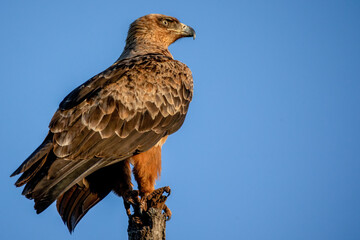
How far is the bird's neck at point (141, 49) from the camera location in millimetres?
9617

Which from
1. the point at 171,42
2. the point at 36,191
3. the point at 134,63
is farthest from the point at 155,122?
the point at 171,42

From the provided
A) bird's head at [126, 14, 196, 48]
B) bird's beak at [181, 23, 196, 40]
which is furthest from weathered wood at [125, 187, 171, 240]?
bird's beak at [181, 23, 196, 40]

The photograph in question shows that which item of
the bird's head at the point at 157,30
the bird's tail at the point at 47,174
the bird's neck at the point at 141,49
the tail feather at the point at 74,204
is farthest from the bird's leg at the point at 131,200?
the bird's head at the point at 157,30

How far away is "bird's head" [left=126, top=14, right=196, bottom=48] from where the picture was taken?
10.2m

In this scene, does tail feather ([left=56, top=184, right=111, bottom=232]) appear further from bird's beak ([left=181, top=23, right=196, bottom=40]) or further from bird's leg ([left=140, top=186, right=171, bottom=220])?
bird's beak ([left=181, top=23, right=196, bottom=40])

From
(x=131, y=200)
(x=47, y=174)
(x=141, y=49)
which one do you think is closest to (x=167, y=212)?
(x=131, y=200)

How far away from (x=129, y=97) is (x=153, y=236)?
2147mm

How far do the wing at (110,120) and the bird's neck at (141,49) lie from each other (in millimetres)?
1007

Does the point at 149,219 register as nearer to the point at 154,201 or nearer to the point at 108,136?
the point at 154,201

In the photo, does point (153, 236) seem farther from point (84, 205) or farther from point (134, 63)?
point (134, 63)

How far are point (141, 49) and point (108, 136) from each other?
2992 millimetres

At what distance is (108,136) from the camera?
7.17 meters

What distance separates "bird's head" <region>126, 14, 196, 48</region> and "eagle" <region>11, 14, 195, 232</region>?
5.06 feet

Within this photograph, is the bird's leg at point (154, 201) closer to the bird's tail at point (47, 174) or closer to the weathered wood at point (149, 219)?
the weathered wood at point (149, 219)
